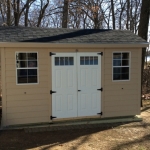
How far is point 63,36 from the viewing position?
7.23 m

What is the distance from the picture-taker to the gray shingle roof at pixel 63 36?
669 centimetres

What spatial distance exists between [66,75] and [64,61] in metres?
0.44

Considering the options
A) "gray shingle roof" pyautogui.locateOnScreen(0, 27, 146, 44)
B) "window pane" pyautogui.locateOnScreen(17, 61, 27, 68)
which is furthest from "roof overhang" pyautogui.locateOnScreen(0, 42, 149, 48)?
"window pane" pyautogui.locateOnScreen(17, 61, 27, 68)

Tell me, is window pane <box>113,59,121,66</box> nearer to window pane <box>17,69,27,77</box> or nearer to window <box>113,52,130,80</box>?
window <box>113,52,130,80</box>

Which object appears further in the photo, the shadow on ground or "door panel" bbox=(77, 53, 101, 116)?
"door panel" bbox=(77, 53, 101, 116)

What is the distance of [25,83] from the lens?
6648 millimetres

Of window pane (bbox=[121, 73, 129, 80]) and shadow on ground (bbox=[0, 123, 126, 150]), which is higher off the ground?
window pane (bbox=[121, 73, 129, 80])

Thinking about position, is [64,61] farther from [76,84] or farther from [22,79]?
[22,79]

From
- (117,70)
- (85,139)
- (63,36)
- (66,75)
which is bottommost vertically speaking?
(85,139)

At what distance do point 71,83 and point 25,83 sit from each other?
1427mm

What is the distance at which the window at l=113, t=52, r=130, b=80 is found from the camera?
289 inches

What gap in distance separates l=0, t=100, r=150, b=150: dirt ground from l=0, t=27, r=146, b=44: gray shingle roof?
2.69 metres

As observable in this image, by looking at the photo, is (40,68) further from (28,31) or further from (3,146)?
(3,146)

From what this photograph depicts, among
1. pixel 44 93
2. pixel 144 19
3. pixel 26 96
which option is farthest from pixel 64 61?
pixel 144 19
